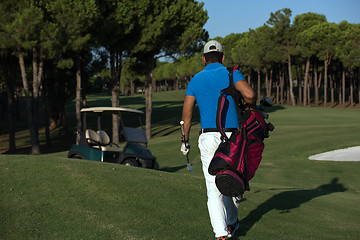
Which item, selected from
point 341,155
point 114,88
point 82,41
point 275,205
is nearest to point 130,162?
point 275,205

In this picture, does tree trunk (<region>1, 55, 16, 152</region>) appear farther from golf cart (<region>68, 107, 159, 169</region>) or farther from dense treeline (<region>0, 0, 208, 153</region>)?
golf cart (<region>68, 107, 159, 169</region>)

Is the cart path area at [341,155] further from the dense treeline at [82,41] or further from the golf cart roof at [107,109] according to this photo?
the dense treeline at [82,41]

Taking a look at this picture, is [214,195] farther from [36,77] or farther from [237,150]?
[36,77]

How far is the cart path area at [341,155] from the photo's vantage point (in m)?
18.7

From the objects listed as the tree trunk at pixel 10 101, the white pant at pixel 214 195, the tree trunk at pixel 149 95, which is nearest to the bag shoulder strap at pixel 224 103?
the white pant at pixel 214 195

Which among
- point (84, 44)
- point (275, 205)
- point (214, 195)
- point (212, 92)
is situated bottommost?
point (275, 205)

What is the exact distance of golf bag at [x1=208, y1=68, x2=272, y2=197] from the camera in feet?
15.1

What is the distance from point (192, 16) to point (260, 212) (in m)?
30.1

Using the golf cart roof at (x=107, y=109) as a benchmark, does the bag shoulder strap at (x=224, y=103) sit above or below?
above

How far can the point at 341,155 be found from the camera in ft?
63.8

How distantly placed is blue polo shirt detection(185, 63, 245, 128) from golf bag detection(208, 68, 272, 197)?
0.07 m

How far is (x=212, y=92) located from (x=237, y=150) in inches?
31.0

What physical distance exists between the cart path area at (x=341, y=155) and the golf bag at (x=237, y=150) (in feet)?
49.1

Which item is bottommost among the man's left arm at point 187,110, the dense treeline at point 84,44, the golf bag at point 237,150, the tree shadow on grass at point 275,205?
the tree shadow on grass at point 275,205
